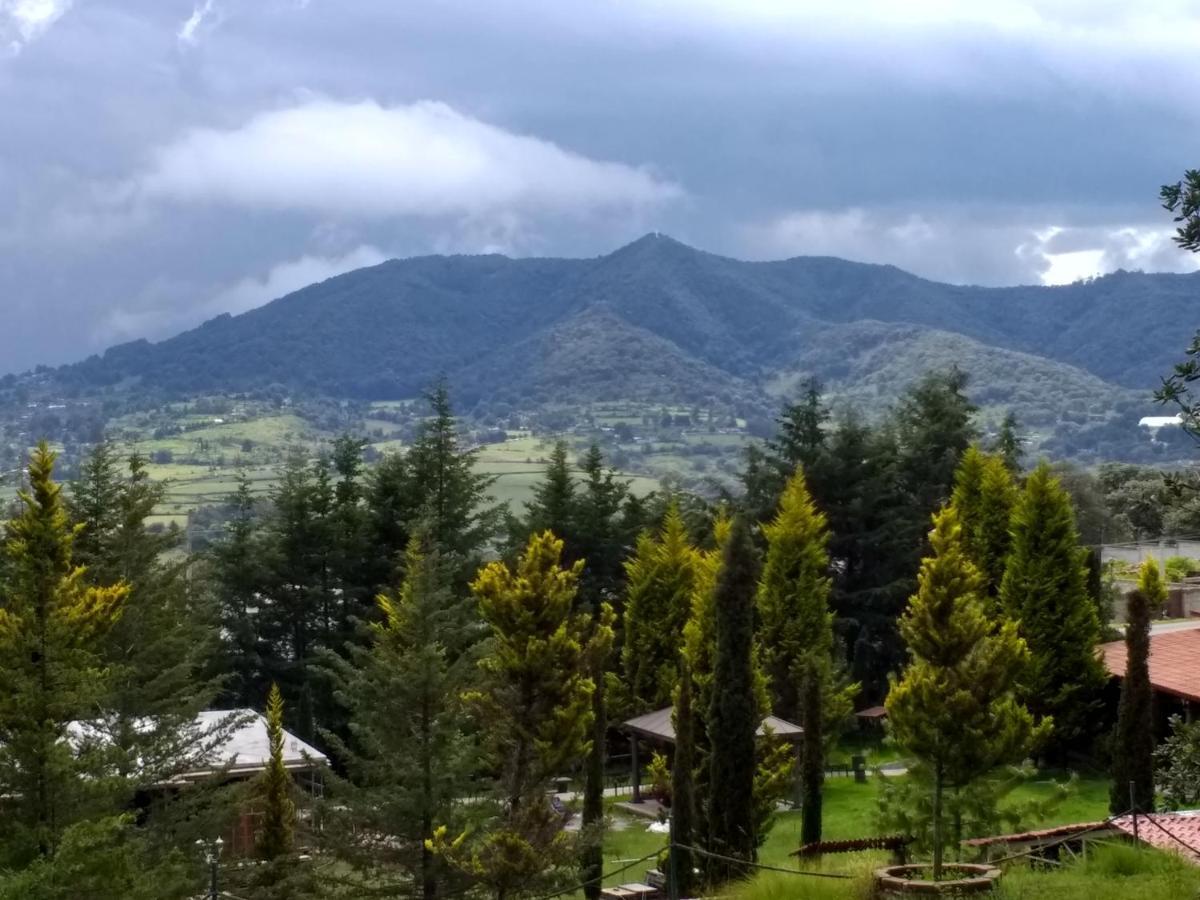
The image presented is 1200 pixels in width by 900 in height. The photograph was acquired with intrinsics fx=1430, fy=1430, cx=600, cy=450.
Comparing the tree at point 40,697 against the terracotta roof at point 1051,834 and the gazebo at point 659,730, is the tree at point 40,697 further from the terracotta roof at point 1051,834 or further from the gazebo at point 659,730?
the gazebo at point 659,730

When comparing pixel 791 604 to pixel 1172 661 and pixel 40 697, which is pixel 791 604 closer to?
pixel 1172 661

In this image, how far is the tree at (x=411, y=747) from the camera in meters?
20.2

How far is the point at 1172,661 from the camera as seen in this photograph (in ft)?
98.7

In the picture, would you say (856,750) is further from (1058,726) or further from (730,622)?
(730,622)

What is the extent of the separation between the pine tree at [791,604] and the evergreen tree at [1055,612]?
465cm

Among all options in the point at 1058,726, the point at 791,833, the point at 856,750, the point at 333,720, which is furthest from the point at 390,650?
the point at 333,720

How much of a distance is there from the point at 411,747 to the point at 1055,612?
1643cm

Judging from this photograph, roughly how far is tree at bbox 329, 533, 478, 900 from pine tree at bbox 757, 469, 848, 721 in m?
14.5

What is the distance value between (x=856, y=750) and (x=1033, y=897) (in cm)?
2479

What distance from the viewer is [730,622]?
76.7 feet

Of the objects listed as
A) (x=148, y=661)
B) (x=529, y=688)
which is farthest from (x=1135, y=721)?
(x=148, y=661)

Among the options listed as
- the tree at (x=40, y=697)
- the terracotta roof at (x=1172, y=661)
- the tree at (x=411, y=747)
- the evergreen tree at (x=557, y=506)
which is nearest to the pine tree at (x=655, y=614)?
the evergreen tree at (x=557, y=506)

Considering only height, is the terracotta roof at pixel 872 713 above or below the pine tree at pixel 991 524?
below

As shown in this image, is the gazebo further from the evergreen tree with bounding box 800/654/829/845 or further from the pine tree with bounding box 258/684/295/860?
the pine tree with bounding box 258/684/295/860
